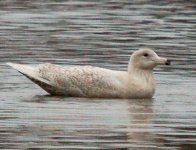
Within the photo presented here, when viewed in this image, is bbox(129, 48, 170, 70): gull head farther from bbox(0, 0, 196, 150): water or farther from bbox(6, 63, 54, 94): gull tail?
bbox(6, 63, 54, 94): gull tail

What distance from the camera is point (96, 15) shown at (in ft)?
A: 101

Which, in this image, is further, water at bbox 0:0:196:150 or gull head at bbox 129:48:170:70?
gull head at bbox 129:48:170:70

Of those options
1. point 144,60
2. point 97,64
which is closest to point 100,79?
point 144,60

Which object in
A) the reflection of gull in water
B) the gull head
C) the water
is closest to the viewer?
the water

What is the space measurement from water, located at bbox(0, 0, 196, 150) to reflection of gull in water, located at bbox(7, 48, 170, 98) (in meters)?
0.25

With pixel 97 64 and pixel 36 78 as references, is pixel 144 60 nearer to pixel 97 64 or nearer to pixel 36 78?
pixel 36 78

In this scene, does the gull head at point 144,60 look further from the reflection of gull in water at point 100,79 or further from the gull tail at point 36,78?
the gull tail at point 36,78

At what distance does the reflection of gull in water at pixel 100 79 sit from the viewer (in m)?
17.8

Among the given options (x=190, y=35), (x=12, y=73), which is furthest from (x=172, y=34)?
(x=12, y=73)

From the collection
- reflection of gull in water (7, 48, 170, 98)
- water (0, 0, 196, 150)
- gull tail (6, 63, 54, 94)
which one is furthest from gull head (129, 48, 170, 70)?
gull tail (6, 63, 54, 94)

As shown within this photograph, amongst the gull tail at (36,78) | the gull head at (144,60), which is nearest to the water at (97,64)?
the gull tail at (36,78)

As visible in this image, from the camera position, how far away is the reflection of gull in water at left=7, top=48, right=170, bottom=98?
17.8m

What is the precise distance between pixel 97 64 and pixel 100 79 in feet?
11.1

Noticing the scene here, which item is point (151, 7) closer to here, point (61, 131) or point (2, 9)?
point (2, 9)
